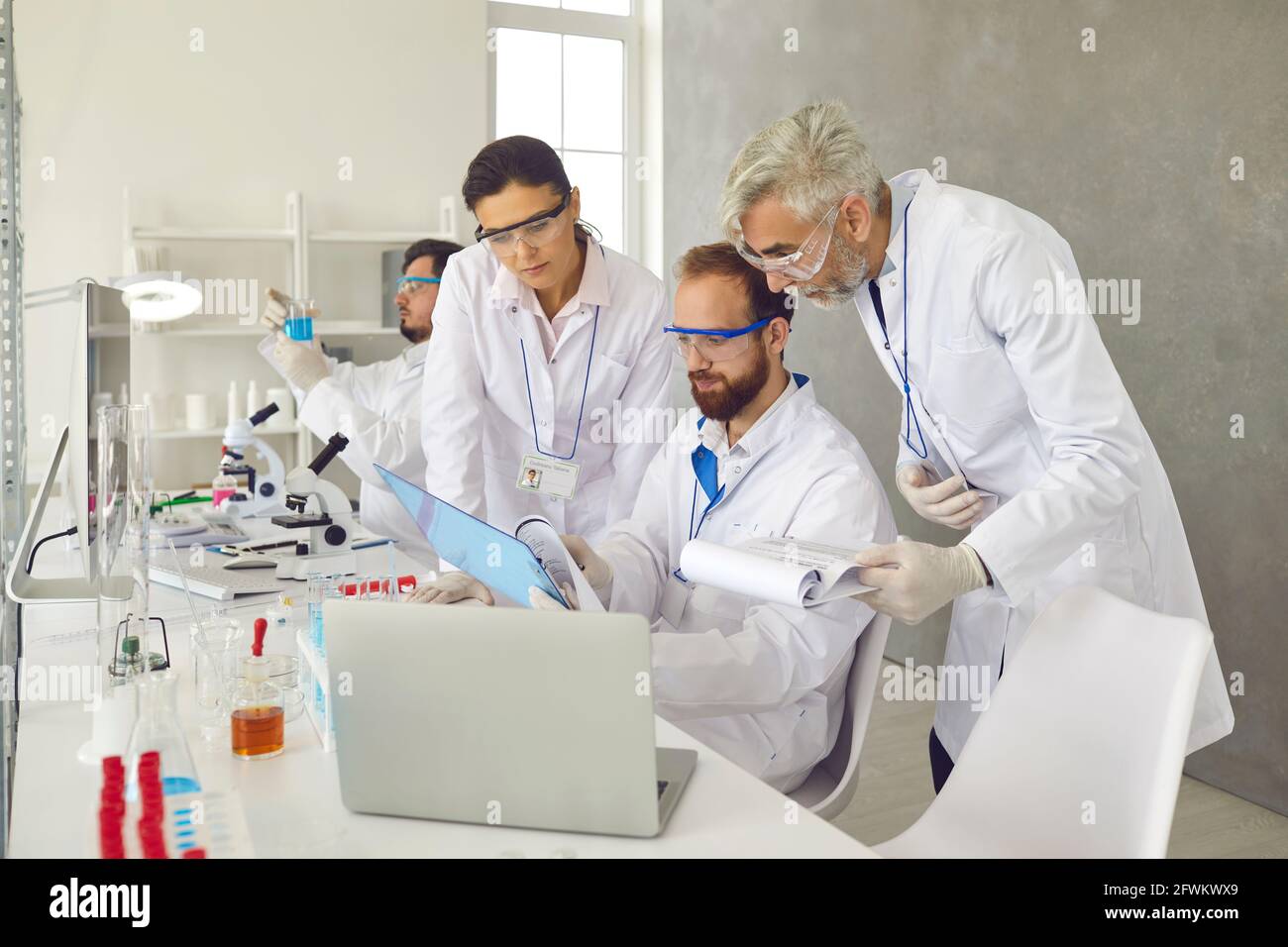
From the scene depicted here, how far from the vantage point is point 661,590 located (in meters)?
2.22

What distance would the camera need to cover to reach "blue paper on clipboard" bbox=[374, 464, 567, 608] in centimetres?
143

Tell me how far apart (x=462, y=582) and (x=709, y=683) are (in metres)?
0.44

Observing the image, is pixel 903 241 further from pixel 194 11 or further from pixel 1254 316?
pixel 194 11

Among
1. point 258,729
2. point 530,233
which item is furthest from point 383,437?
point 258,729

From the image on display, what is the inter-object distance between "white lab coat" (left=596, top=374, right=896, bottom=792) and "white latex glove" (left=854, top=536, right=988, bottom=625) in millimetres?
257

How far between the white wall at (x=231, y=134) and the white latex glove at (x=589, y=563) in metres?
3.35

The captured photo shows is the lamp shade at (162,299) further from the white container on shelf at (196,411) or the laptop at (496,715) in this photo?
the white container on shelf at (196,411)

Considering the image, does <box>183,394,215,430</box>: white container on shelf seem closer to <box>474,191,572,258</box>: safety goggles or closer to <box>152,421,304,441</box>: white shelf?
<box>152,421,304,441</box>: white shelf

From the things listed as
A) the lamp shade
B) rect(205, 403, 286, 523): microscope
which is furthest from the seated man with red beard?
the lamp shade

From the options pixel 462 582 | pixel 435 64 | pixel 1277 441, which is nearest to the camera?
pixel 462 582

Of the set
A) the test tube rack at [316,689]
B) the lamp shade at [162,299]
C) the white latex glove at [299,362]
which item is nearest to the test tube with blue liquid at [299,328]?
the white latex glove at [299,362]

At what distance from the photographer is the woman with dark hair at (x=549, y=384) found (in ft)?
8.32

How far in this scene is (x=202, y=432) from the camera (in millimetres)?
4996
